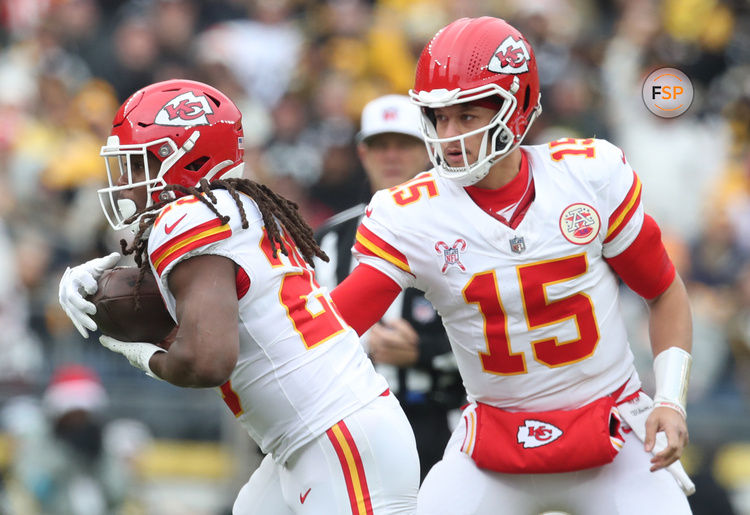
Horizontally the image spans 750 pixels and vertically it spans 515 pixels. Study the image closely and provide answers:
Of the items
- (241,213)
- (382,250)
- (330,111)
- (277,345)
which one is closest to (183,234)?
(241,213)

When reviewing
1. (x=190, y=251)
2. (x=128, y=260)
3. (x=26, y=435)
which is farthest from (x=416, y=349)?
(x=26, y=435)

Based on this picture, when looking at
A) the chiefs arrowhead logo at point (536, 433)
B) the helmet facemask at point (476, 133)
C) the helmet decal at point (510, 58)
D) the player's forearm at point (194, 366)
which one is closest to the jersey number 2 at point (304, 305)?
the player's forearm at point (194, 366)

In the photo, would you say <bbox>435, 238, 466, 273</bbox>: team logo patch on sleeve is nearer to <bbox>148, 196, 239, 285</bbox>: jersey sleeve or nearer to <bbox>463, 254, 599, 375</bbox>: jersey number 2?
<bbox>463, 254, 599, 375</bbox>: jersey number 2

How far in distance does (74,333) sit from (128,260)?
4.72ft

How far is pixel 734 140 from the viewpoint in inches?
327

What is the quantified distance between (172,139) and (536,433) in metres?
1.44

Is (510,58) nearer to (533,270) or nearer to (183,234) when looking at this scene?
(533,270)

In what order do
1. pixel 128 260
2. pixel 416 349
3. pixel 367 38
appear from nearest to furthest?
pixel 416 349 → pixel 128 260 → pixel 367 38

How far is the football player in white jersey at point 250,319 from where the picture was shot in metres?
3.18

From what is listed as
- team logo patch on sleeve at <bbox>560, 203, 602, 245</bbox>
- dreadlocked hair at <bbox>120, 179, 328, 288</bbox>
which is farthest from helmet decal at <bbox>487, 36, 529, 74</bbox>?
dreadlocked hair at <bbox>120, 179, 328, 288</bbox>

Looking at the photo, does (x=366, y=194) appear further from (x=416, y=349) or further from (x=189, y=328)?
(x=189, y=328)

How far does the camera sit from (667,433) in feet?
11.1

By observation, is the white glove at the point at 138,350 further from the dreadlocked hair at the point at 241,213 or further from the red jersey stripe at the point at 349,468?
the red jersey stripe at the point at 349,468

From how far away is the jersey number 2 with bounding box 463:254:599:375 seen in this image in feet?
11.5
